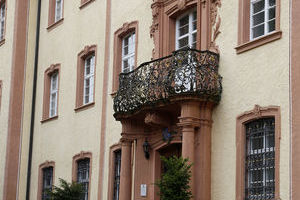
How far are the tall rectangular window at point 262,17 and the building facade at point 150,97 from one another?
23 millimetres

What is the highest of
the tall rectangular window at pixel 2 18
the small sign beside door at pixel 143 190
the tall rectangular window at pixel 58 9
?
the tall rectangular window at pixel 2 18

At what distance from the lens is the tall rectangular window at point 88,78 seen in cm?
2364

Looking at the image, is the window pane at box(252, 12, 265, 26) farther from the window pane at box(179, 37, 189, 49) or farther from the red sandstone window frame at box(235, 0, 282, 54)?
the window pane at box(179, 37, 189, 49)

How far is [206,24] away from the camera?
1792 cm

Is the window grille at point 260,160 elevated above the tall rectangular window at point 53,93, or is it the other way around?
the tall rectangular window at point 53,93

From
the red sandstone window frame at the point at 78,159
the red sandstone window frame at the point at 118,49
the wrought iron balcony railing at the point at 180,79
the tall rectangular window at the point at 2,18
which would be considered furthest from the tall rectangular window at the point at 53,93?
the wrought iron balcony railing at the point at 180,79

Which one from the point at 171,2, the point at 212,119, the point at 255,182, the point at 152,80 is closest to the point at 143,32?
the point at 171,2

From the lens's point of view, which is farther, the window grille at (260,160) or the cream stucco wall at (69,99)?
the cream stucco wall at (69,99)

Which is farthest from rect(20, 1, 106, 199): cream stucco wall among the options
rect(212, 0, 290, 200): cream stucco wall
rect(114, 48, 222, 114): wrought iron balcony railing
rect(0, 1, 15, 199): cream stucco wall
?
rect(212, 0, 290, 200): cream stucco wall

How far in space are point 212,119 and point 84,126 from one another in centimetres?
688

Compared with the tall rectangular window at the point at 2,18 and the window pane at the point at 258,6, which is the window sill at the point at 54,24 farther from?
the window pane at the point at 258,6

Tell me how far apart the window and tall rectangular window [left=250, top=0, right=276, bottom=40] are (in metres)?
10.8

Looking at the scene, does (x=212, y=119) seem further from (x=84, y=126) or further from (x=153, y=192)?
(x=84, y=126)

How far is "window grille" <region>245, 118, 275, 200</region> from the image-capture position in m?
15.5
